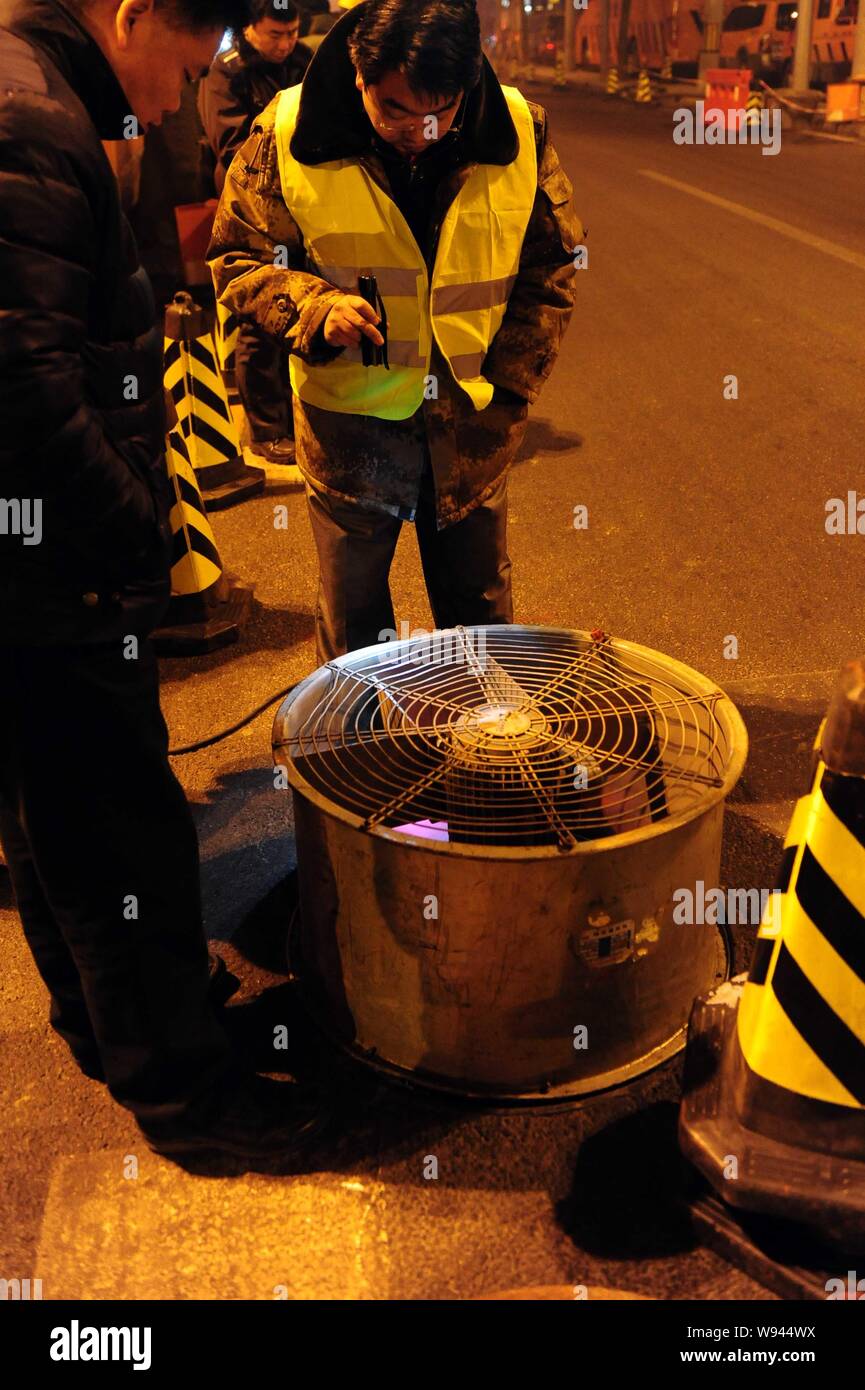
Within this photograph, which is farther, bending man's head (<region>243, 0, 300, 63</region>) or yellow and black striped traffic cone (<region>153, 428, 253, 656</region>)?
bending man's head (<region>243, 0, 300, 63</region>)

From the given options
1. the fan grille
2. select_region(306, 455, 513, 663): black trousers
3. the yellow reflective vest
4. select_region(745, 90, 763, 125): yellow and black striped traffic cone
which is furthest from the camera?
select_region(745, 90, 763, 125): yellow and black striped traffic cone

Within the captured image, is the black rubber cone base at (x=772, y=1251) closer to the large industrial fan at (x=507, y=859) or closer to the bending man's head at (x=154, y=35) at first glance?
the large industrial fan at (x=507, y=859)

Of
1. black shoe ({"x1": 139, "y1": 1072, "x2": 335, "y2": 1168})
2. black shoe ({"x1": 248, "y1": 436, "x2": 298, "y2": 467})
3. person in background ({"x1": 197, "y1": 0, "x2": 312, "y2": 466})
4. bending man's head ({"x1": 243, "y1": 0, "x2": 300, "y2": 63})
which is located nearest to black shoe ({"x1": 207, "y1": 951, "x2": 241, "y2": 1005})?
black shoe ({"x1": 139, "y1": 1072, "x2": 335, "y2": 1168})

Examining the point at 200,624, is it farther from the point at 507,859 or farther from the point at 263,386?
the point at 507,859

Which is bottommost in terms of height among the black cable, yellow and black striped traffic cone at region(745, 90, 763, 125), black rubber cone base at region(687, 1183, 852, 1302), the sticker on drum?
black rubber cone base at region(687, 1183, 852, 1302)

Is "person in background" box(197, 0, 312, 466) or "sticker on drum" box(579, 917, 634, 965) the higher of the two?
"person in background" box(197, 0, 312, 466)

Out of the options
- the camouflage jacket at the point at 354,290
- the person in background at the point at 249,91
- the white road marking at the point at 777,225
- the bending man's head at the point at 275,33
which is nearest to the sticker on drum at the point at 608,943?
the camouflage jacket at the point at 354,290

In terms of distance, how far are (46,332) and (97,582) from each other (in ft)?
1.50

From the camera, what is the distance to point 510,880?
2508 millimetres

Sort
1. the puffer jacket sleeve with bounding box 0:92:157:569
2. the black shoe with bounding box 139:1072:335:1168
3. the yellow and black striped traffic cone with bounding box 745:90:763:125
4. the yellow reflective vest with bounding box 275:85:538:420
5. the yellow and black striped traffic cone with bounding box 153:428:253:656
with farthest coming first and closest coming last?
the yellow and black striped traffic cone with bounding box 745:90:763:125
the yellow and black striped traffic cone with bounding box 153:428:253:656
the yellow reflective vest with bounding box 275:85:538:420
the black shoe with bounding box 139:1072:335:1168
the puffer jacket sleeve with bounding box 0:92:157:569

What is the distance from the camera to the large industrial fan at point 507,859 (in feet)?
8.41

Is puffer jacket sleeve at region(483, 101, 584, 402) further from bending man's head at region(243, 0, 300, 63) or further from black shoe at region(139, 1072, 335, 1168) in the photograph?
bending man's head at region(243, 0, 300, 63)

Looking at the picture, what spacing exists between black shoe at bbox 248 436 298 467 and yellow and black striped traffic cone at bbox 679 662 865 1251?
5.08 m

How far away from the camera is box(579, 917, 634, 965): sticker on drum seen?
8.50 ft
